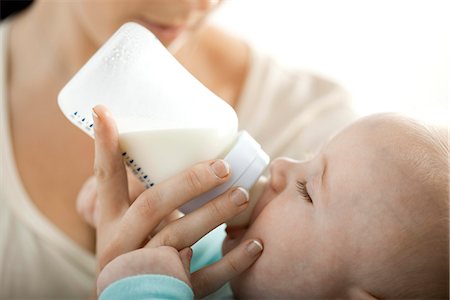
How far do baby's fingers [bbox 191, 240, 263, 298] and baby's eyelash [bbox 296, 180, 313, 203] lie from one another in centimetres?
10

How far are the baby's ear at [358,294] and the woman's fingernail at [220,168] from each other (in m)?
0.26

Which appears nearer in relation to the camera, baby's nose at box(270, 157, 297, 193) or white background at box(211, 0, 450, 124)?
baby's nose at box(270, 157, 297, 193)

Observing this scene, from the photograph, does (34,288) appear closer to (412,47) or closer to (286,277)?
(286,277)

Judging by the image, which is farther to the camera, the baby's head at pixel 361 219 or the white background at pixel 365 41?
the white background at pixel 365 41

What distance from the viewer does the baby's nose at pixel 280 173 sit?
3.27ft

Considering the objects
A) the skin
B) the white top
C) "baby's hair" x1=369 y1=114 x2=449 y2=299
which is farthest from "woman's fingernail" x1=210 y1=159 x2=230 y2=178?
the white top

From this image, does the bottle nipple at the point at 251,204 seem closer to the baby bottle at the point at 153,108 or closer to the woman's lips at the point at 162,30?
the baby bottle at the point at 153,108

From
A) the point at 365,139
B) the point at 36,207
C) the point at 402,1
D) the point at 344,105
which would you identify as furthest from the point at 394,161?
the point at 402,1

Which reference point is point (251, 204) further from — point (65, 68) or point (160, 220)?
point (65, 68)

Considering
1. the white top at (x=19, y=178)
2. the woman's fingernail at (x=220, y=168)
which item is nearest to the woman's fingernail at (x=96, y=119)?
the woman's fingernail at (x=220, y=168)

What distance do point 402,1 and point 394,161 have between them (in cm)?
105

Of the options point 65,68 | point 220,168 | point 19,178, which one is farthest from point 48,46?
point 220,168

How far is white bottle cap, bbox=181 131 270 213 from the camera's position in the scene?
933mm

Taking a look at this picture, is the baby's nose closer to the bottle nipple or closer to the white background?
the bottle nipple
